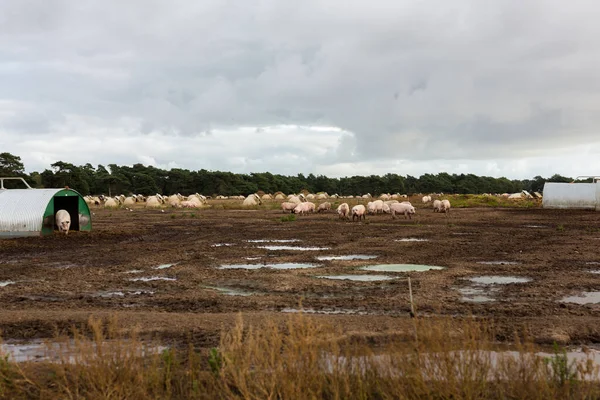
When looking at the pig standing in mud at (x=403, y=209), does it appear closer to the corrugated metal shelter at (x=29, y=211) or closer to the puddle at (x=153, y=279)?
the corrugated metal shelter at (x=29, y=211)

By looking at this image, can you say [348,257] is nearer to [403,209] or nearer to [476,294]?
[476,294]

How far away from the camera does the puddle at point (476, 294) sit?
10.8 m

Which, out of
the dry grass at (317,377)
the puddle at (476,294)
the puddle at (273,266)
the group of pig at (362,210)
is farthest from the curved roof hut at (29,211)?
the dry grass at (317,377)

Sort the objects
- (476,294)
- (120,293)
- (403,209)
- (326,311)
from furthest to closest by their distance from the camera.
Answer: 1. (403,209)
2. (120,293)
3. (476,294)
4. (326,311)

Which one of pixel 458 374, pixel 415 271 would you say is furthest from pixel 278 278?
pixel 458 374

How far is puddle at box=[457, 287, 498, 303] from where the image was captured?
10.8m

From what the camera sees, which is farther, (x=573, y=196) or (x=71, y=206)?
(x=573, y=196)

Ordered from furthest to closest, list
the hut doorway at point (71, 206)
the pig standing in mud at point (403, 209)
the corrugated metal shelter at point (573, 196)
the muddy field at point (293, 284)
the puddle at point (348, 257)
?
the corrugated metal shelter at point (573, 196)
the pig standing in mud at point (403, 209)
the hut doorway at point (71, 206)
the puddle at point (348, 257)
the muddy field at point (293, 284)

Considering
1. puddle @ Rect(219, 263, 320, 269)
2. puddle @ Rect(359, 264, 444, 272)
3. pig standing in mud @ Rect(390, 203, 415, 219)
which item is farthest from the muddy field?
pig standing in mud @ Rect(390, 203, 415, 219)

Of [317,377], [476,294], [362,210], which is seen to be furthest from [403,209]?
[317,377]

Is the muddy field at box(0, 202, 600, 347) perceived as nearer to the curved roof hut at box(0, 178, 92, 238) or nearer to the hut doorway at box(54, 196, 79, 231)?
the curved roof hut at box(0, 178, 92, 238)

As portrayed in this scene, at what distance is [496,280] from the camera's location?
43.5ft

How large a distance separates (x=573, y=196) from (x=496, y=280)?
4035 centimetres

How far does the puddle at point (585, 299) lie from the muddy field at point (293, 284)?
0.06 meters
